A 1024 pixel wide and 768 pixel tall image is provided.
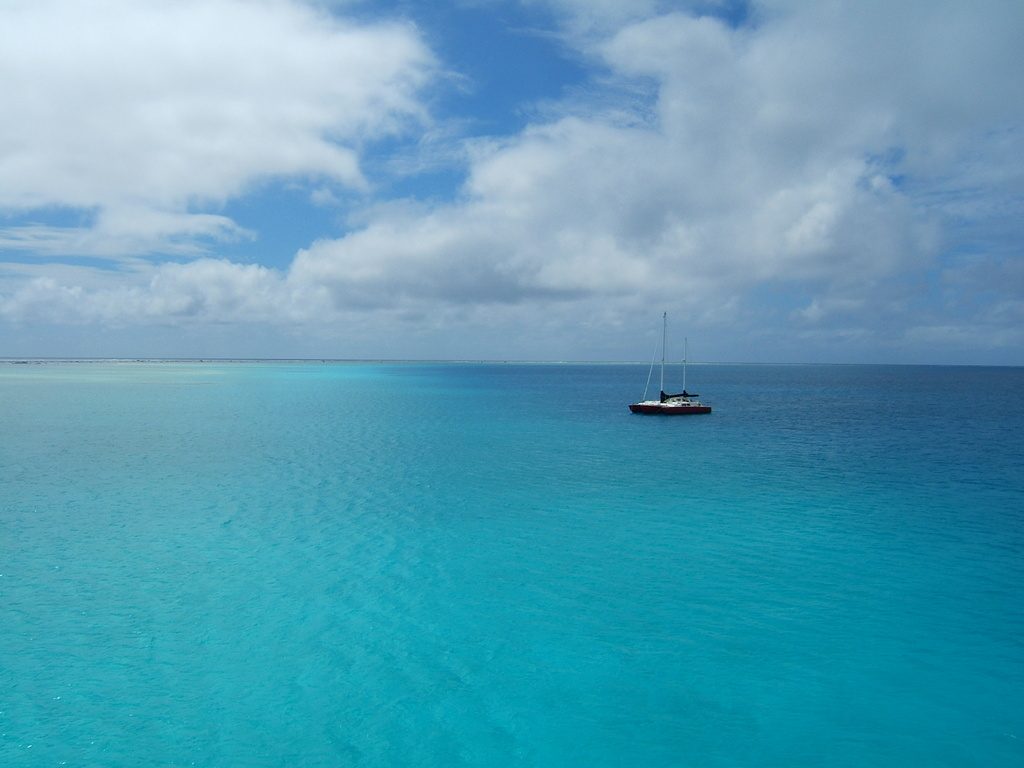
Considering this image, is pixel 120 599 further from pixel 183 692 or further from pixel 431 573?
pixel 431 573

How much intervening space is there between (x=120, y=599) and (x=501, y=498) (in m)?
19.6

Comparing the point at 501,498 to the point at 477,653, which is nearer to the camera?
the point at 477,653

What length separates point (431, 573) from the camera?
23438 millimetres

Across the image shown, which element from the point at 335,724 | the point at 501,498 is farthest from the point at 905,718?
the point at 501,498

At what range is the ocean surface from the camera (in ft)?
45.0

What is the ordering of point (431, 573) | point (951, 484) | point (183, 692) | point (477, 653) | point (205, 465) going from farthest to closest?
point (205, 465) < point (951, 484) < point (431, 573) < point (477, 653) < point (183, 692)

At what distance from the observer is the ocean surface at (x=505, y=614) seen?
540 inches

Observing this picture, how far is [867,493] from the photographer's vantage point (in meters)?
37.2

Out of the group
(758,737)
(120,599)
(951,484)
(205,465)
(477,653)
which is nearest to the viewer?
(758,737)

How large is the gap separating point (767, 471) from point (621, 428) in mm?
26591

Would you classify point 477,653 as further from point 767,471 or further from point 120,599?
point 767,471

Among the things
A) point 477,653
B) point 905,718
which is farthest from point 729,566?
point 477,653

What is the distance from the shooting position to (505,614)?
19.9m

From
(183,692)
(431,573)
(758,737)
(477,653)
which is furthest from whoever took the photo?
(431,573)
